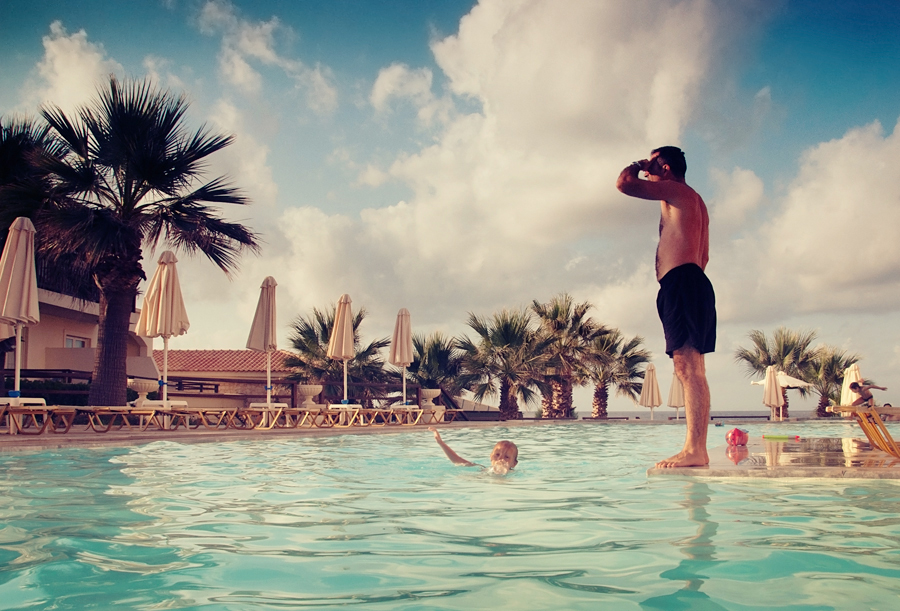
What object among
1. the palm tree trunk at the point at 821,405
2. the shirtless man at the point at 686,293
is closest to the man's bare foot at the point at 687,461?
the shirtless man at the point at 686,293

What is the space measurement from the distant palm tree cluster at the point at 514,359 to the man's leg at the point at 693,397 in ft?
58.7

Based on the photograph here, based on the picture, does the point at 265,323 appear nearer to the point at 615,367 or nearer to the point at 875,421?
the point at 875,421

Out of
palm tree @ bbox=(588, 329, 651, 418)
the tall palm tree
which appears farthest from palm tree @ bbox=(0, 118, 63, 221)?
palm tree @ bbox=(588, 329, 651, 418)

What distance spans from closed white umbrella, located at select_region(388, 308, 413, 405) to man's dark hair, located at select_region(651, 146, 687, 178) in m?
12.9

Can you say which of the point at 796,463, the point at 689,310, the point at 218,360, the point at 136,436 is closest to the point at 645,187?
the point at 689,310

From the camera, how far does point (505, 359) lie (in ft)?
76.1

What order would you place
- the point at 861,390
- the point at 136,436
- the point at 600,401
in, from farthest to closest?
the point at 600,401
the point at 136,436
the point at 861,390

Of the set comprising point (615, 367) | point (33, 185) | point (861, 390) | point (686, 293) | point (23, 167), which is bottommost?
point (861, 390)

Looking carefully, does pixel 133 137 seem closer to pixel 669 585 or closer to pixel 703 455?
pixel 703 455

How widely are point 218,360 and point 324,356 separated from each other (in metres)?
12.8

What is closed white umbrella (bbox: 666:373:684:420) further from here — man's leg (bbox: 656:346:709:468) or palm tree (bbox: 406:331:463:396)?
man's leg (bbox: 656:346:709:468)

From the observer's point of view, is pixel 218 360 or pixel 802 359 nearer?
pixel 802 359

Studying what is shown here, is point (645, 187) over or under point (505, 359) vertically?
over

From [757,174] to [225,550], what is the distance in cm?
1304
